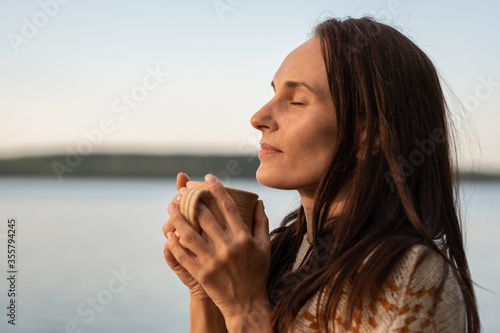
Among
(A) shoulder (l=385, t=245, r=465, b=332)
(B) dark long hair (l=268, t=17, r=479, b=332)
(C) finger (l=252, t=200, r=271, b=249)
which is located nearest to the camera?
(A) shoulder (l=385, t=245, r=465, b=332)

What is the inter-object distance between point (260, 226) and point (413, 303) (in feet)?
1.58

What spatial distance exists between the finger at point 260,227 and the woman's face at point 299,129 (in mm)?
81

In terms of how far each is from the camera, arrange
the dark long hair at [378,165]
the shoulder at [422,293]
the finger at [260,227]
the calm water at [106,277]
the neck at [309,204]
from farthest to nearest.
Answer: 1. the calm water at [106,277]
2. the neck at [309,204]
3. the finger at [260,227]
4. the dark long hair at [378,165]
5. the shoulder at [422,293]

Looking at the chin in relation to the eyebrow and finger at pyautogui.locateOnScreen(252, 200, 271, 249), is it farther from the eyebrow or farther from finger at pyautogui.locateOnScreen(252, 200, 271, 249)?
the eyebrow

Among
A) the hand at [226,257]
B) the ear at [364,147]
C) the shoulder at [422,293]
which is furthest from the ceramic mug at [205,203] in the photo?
the shoulder at [422,293]

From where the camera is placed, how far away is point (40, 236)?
8125mm

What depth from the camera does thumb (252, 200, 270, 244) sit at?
1.60m

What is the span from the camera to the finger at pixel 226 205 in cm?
153

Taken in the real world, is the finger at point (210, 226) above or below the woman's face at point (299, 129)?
below

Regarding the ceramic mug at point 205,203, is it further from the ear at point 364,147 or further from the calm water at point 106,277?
the calm water at point 106,277

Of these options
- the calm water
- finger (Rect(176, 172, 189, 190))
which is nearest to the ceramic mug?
finger (Rect(176, 172, 189, 190))

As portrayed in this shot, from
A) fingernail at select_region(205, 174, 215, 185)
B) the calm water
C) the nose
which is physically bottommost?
the calm water

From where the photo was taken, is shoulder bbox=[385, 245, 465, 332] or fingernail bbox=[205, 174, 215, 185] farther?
fingernail bbox=[205, 174, 215, 185]

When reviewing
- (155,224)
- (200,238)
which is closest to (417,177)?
(200,238)
